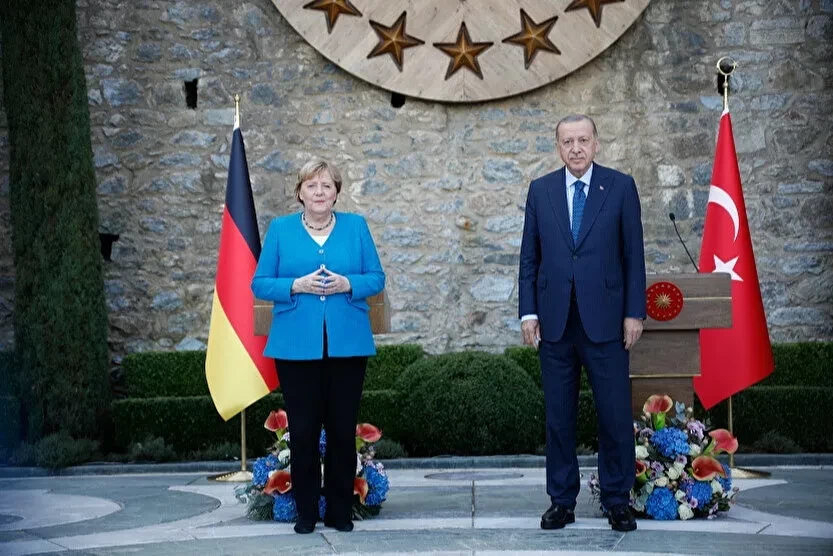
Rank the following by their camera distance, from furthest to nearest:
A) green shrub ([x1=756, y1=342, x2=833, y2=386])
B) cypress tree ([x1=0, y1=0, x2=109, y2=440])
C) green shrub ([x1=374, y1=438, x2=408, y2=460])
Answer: green shrub ([x1=756, y1=342, x2=833, y2=386]), cypress tree ([x1=0, y1=0, x2=109, y2=440]), green shrub ([x1=374, y1=438, x2=408, y2=460])

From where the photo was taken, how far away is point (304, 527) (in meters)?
4.34

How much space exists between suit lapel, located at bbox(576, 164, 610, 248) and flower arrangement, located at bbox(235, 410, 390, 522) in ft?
4.02

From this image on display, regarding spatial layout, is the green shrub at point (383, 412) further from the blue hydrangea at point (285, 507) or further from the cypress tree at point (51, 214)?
the blue hydrangea at point (285, 507)

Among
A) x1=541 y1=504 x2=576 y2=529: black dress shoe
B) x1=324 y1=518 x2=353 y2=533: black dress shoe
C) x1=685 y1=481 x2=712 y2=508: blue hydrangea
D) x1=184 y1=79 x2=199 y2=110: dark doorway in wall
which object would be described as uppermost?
x1=184 y1=79 x2=199 y2=110: dark doorway in wall

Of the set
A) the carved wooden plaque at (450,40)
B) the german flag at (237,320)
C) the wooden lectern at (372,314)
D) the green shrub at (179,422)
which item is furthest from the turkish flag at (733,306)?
the green shrub at (179,422)

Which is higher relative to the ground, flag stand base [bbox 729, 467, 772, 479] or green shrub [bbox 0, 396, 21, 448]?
green shrub [bbox 0, 396, 21, 448]

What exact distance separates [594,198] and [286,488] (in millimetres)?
1603

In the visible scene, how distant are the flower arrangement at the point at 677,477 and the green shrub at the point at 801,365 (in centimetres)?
338

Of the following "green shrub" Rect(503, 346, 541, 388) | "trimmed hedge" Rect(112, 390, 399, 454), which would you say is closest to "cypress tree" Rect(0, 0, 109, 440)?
"trimmed hedge" Rect(112, 390, 399, 454)

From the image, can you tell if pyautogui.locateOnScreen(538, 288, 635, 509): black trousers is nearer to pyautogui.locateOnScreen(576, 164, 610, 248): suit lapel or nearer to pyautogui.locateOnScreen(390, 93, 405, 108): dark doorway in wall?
pyautogui.locateOnScreen(576, 164, 610, 248): suit lapel

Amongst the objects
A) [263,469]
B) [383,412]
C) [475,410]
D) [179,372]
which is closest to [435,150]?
[383,412]

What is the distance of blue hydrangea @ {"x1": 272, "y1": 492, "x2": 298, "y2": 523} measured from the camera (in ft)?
15.1

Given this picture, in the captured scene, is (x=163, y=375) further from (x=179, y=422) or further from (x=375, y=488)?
(x=375, y=488)

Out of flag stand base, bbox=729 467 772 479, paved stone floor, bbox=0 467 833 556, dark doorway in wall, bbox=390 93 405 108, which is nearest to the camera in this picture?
paved stone floor, bbox=0 467 833 556
